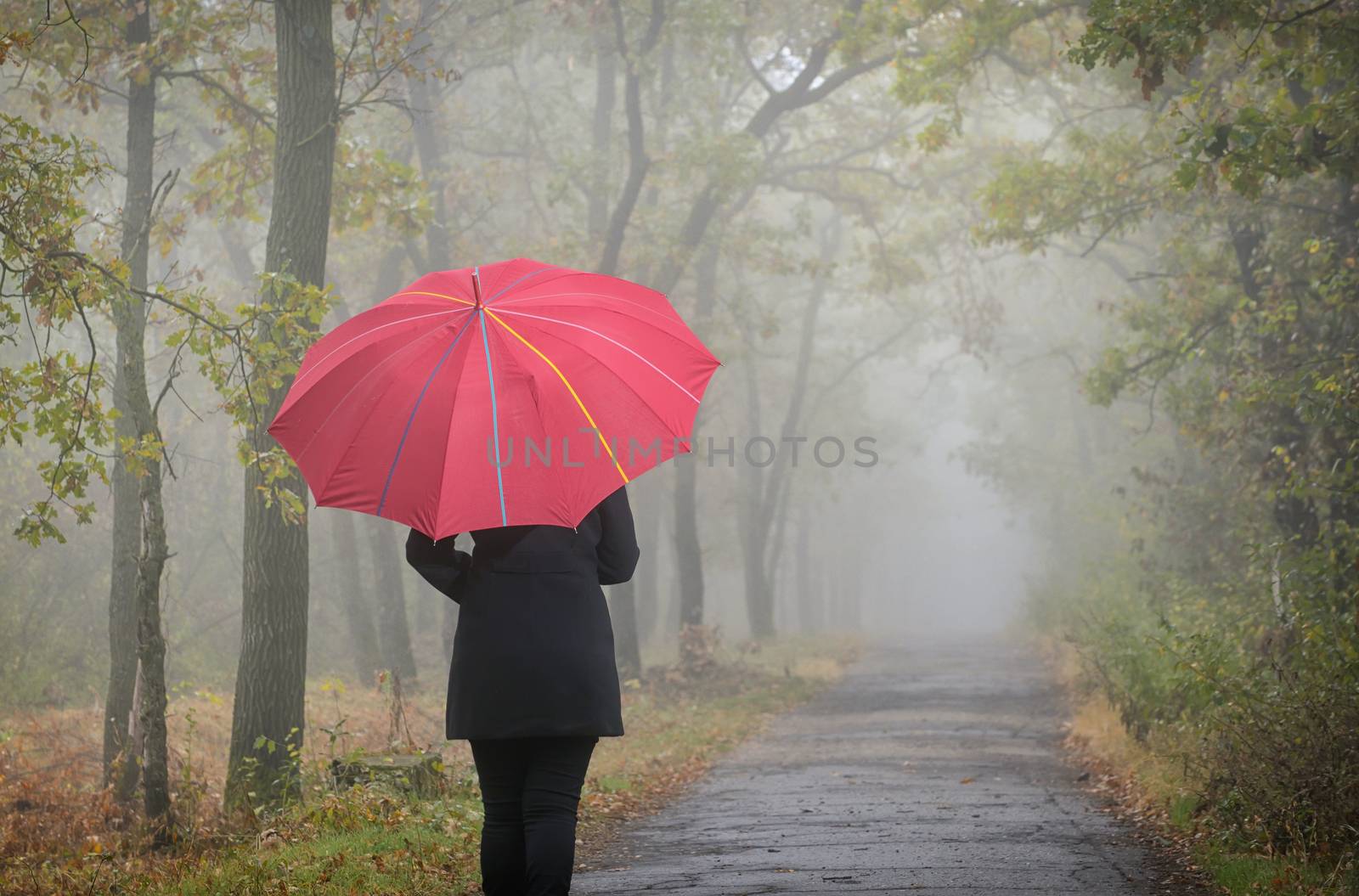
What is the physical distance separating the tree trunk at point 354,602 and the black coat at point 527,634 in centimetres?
1876

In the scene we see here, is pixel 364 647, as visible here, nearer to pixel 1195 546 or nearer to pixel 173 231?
pixel 173 231

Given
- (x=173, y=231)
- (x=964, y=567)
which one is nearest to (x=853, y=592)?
(x=173, y=231)

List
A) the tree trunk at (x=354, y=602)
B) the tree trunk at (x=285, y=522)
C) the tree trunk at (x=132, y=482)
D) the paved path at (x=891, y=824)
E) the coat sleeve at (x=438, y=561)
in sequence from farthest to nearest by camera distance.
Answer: the tree trunk at (x=354, y=602) < the tree trunk at (x=285, y=522) < the tree trunk at (x=132, y=482) < the paved path at (x=891, y=824) < the coat sleeve at (x=438, y=561)

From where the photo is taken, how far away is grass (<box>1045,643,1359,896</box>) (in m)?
5.71

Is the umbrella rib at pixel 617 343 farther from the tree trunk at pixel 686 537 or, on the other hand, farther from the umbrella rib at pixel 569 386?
the tree trunk at pixel 686 537

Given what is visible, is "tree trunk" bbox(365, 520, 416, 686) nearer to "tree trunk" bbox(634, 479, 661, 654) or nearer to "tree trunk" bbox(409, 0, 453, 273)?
"tree trunk" bbox(409, 0, 453, 273)

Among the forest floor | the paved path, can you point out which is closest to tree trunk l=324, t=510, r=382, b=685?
the forest floor

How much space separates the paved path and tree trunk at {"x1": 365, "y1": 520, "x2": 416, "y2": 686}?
807 cm

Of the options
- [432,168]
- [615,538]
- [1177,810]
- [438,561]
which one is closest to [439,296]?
[438,561]

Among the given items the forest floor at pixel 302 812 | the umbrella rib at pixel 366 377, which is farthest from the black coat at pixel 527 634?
the forest floor at pixel 302 812

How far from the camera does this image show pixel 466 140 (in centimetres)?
2384

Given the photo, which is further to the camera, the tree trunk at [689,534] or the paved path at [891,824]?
the tree trunk at [689,534]

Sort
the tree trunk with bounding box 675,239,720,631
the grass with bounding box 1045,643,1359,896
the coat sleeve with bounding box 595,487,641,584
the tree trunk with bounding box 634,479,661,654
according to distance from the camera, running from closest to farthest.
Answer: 1. the coat sleeve with bounding box 595,487,641,584
2. the grass with bounding box 1045,643,1359,896
3. the tree trunk with bounding box 675,239,720,631
4. the tree trunk with bounding box 634,479,661,654

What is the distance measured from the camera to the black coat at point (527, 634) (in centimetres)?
405
